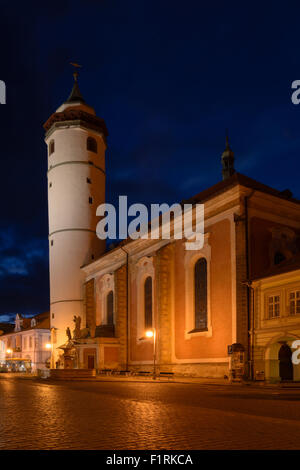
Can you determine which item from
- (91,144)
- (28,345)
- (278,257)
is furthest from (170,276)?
(28,345)

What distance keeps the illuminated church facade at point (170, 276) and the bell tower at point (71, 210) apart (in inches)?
4.1

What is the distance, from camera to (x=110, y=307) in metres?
47.6

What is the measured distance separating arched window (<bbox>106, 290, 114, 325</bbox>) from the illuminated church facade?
107 mm

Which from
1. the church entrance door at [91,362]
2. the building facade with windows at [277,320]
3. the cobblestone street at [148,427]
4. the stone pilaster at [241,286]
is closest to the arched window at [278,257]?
the stone pilaster at [241,286]

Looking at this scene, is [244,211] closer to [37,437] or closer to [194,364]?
[194,364]

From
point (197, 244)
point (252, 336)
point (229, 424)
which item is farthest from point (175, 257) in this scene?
point (229, 424)

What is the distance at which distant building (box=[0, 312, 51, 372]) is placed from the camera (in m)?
67.7

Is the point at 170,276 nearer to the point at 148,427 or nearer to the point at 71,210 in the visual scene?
the point at 71,210

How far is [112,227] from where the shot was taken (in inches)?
2061

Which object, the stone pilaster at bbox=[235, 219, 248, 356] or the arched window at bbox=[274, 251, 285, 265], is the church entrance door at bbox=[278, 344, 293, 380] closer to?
the stone pilaster at bbox=[235, 219, 248, 356]

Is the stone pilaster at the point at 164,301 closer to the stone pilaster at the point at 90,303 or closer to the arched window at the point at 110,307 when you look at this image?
the arched window at the point at 110,307

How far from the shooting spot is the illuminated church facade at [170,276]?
2734 centimetres

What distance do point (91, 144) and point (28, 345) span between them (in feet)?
110

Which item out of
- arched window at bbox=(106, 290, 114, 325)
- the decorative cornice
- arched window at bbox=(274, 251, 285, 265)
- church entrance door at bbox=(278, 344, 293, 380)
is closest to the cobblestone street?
church entrance door at bbox=(278, 344, 293, 380)
